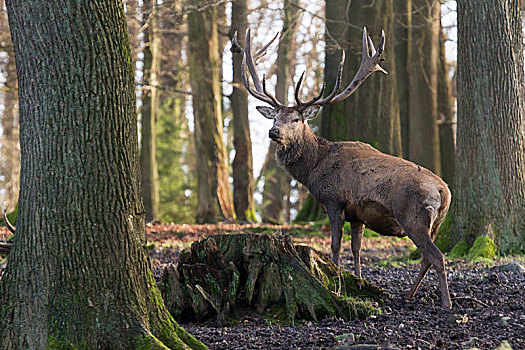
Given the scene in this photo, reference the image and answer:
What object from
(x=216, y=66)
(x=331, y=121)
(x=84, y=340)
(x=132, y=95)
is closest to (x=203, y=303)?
(x=84, y=340)

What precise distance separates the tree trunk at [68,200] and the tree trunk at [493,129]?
734cm

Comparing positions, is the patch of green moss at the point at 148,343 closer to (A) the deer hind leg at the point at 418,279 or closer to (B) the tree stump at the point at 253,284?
(B) the tree stump at the point at 253,284

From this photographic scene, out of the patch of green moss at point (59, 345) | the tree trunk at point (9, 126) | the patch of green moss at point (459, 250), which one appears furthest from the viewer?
the tree trunk at point (9, 126)

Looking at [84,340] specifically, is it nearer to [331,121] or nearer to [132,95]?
[132,95]

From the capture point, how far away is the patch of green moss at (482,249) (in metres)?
9.98

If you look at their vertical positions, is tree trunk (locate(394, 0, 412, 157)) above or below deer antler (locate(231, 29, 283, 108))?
above

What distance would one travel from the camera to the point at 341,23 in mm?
16125

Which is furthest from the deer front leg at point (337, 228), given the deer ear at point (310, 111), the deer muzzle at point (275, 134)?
the deer ear at point (310, 111)

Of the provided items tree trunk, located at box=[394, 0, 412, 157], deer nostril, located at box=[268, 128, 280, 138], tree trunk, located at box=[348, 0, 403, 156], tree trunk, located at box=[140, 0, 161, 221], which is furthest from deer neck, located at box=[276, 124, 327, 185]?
tree trunk, located at box=[140, 0, 161, 221]

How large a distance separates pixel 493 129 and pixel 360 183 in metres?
4.08

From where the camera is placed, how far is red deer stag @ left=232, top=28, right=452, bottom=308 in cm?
668

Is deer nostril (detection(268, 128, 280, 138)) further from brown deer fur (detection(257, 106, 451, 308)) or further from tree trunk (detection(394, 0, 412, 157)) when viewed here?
tree trunk (detection(394, 0, 412, 157))

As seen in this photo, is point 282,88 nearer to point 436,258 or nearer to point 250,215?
point 250,215

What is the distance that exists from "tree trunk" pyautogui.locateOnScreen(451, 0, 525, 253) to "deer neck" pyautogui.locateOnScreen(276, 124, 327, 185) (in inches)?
131
